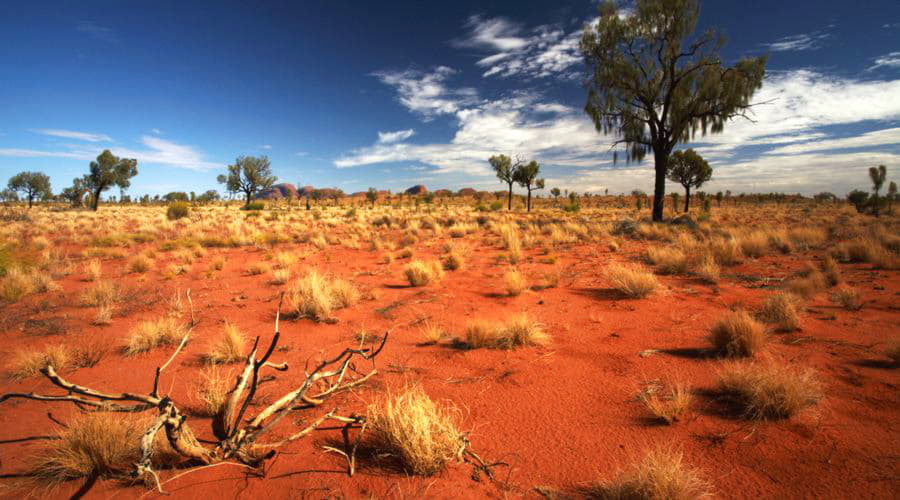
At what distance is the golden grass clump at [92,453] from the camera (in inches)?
100

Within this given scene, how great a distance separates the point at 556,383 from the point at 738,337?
7.45ft

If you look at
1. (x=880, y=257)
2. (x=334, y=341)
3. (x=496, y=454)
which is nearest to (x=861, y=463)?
(x=496, y=454)

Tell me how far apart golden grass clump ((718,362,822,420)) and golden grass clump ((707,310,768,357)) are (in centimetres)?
79

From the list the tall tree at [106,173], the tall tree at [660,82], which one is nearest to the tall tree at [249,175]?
the tall tree at [106,173]

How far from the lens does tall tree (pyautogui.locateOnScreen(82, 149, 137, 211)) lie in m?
40.4

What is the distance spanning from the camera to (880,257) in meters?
8.15

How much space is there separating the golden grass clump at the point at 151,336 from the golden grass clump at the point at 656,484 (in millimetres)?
5744

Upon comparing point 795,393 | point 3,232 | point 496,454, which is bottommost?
point 496,454

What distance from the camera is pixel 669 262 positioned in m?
8.93

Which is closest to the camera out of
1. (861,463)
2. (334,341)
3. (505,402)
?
(861,463)

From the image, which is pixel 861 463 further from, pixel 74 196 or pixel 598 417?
pixel 74 196

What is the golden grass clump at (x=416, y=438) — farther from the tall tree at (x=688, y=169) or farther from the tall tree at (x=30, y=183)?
the tall tree at (x=30, y=183)

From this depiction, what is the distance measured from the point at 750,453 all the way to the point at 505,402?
73.1 inches

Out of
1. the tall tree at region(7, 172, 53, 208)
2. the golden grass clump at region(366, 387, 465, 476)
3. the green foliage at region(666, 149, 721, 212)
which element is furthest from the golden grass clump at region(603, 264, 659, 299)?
the tall tree at region(7, 172, 53, 208)
